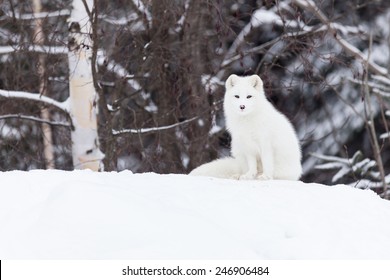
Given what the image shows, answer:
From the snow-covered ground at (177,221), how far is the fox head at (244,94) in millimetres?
1342

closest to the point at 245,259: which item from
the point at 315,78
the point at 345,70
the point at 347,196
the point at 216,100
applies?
the point at 347,196

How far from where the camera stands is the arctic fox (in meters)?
6.30

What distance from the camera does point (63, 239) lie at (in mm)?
3930

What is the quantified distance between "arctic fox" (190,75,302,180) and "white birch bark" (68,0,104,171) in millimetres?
2061

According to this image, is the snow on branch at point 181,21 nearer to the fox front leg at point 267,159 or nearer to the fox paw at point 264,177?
the fox front leg at point 267,159

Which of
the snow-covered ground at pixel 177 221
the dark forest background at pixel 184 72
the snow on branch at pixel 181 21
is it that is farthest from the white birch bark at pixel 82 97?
the snow-covered ground at pixel 177 221

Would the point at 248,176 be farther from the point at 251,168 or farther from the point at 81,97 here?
the point at 81,97

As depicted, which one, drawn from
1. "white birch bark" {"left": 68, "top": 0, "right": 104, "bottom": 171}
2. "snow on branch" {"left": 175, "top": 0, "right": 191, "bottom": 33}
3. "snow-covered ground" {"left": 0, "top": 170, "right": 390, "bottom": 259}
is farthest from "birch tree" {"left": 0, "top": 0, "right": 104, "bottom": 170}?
"snow-covered ground" {"left": 0, "top": 170, "right": 390, "bottom": 259}

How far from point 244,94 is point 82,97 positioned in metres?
2.51

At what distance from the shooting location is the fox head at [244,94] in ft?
20.7

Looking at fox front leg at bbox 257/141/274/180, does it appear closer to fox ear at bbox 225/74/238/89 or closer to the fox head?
the fox head

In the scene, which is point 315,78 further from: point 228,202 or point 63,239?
point 63,239

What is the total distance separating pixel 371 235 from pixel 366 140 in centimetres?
948

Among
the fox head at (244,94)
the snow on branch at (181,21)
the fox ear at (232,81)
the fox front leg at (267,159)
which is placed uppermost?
the snow on branch at (181,21)
